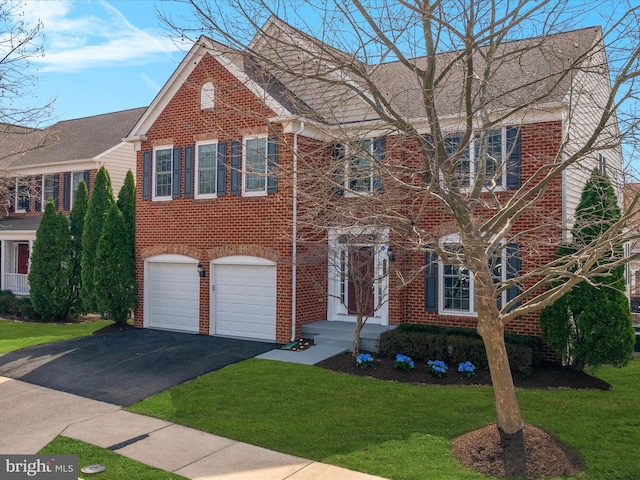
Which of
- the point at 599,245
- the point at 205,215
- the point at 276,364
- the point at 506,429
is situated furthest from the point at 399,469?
the point at 205,215

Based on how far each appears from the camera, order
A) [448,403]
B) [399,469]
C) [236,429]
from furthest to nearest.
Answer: [448,403] → [236,429] → [399,469]

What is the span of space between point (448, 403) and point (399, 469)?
2.69m

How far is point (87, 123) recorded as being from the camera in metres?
27.4

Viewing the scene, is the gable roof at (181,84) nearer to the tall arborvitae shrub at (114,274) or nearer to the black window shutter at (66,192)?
the tall arborvitae shrub at (114,274)

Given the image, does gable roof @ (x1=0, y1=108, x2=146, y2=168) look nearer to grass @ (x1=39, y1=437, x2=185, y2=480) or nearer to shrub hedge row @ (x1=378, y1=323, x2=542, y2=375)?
shrub hedge row @ (x1=378, y1=323, x2=542, y2=375)

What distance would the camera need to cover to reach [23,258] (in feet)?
86.7

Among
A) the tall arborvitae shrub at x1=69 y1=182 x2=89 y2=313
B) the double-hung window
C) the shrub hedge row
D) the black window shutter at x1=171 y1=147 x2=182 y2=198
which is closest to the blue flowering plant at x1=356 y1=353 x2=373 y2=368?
the shrub hedge row

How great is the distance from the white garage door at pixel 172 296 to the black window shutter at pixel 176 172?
198 cm

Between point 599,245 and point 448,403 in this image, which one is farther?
point 448,403

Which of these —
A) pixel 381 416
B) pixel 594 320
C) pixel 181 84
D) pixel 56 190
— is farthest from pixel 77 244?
pixel 594 320

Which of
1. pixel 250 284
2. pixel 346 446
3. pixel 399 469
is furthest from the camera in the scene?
pixel 250 284

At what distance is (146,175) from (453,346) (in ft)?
32.5

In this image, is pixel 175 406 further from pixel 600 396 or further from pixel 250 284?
pixel 600 396

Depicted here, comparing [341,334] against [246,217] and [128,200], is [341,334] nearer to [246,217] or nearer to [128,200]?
[246,217]
